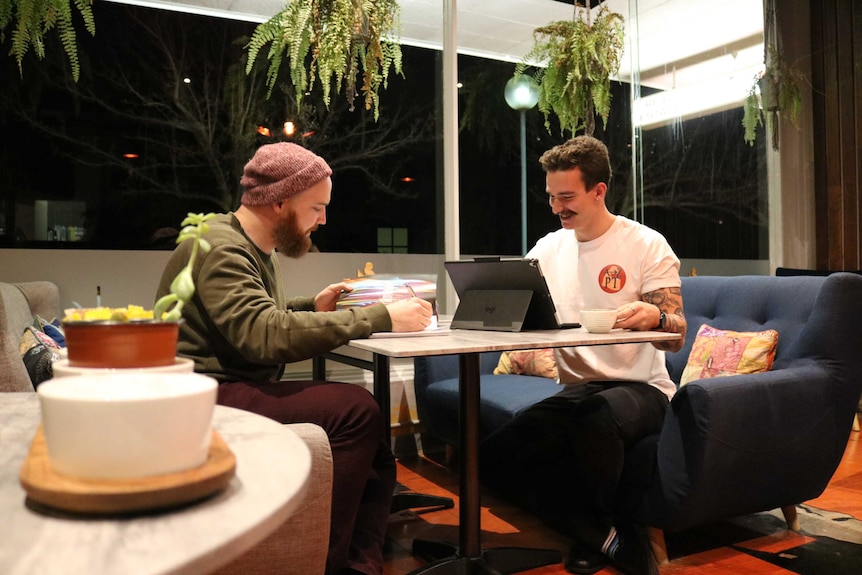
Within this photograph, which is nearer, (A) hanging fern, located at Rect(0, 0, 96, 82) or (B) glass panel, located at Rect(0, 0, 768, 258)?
(A) hanging fern, located at Rect(0, 0, 96, 82)

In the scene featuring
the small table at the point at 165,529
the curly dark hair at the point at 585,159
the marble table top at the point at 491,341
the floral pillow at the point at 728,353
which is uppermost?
the curly dark hair at the point at 585,159

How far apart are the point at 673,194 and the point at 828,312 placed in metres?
2.82

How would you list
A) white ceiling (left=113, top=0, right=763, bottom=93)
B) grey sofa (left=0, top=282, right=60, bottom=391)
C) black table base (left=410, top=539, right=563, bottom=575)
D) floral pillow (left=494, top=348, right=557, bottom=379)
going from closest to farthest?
grey sofa (left=0, top=282, right=60, bottom=391)
black table base (left=410, top=539, right=563, bottom=575)
floral pillow (left=494, top=348, right=557, bottom=379)
white ceiling (left=113, top=0, right=763, bottom=93)

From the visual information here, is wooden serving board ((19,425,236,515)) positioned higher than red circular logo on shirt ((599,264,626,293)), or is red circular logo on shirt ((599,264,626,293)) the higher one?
red circular logo on shirt ((599,264,626,293))

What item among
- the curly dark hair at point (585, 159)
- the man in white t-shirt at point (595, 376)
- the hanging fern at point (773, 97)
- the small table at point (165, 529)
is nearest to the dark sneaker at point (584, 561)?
the man in white t-shirt at point (595, 376)

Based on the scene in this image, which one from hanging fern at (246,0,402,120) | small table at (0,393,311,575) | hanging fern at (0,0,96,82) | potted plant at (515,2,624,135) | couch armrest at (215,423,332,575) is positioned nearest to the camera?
small table at (0,393,311,575)

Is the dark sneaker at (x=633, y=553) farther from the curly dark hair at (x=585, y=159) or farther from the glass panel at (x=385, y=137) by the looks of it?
the glass panel at (x=385, y=137)

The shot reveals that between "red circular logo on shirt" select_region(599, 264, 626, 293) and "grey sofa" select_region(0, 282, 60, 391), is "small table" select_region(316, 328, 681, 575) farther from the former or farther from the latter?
"grey sofa" select_region(0, 282, 60, 391)

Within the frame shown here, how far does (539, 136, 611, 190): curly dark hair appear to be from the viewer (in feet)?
7.91

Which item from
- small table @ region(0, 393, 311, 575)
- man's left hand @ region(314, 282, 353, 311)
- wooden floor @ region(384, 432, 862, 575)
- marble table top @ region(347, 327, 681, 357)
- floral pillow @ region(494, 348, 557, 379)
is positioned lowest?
wooden floor @ region(384, 432, 862, 575)

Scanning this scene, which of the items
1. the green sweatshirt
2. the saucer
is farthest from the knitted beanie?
the saucer

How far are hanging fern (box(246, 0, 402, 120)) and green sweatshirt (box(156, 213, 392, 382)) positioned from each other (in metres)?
1.73

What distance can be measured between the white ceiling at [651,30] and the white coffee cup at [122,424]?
3.85 m

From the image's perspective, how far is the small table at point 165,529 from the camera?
0.46m
